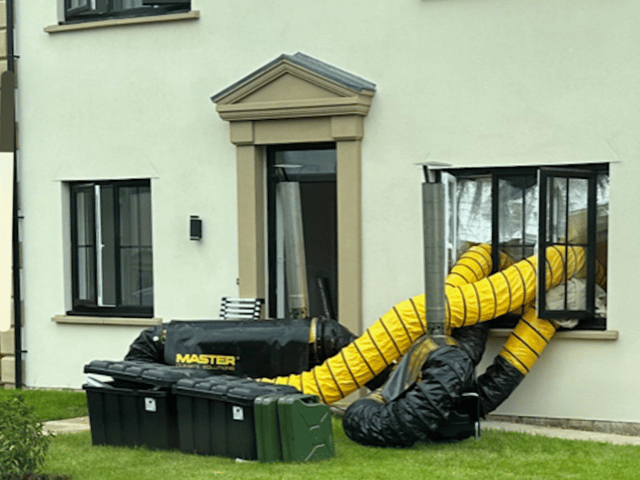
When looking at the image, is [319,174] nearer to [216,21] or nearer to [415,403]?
[216,21]

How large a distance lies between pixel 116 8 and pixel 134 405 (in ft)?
18.1

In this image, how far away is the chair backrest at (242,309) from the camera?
415 inches

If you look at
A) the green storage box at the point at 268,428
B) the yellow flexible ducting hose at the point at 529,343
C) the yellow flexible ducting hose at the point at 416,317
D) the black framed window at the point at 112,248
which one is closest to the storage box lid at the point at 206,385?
the green storage box at the point at 268,428

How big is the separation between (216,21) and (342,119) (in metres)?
2.03

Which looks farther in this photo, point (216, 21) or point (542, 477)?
point (216, 21)

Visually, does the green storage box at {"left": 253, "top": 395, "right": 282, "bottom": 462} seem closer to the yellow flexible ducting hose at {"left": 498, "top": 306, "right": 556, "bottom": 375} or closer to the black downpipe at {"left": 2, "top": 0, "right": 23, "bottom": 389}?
the yellow flexible ducting hose at {"left": 498, "top": 306, "right": 556, "bottom": 375}

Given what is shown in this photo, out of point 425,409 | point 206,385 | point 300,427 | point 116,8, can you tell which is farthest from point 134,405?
point 116,8

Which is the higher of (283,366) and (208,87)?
(208,87)

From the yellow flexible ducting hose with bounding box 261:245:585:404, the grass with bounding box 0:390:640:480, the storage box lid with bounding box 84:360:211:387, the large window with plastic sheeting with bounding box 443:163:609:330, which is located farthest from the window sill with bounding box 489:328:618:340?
the storage box lid with bounding box 84:360:211:387

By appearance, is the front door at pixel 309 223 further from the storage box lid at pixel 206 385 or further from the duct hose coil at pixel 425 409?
the storage box lid at pixel 206 385

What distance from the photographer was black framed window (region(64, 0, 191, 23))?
36.6ft

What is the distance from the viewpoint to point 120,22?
443 inches

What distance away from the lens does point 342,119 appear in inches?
397

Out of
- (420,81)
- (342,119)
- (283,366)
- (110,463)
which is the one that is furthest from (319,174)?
(110,463)
